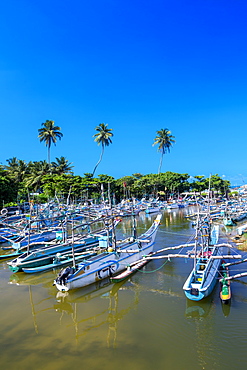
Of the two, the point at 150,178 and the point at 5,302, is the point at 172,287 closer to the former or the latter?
the point at 5,302

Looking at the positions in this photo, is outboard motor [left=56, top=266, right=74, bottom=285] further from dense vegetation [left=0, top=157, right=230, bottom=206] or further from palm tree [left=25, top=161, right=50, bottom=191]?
palm tree [left=25, top=161, right=50, bottom=191]

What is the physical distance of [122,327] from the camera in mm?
11484

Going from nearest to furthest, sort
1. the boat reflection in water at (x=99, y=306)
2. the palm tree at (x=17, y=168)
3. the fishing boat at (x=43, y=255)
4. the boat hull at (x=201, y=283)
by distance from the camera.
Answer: the boat reflection in water at (x=99, y=306)
the boat hull at (x=201, y=283)
the fishing boat at (x=43, y=255)
the palm tree at (x=17, y=168)

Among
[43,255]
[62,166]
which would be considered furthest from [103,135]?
[43,255]

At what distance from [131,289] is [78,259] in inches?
287

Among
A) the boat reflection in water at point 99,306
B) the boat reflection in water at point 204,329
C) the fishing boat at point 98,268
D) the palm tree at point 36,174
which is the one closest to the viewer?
the boat reflection in water at point 204,329

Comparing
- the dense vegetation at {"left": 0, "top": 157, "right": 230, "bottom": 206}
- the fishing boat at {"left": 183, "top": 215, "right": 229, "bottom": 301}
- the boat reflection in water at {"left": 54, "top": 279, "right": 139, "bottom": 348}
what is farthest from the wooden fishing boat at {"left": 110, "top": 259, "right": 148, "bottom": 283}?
the dense vegetation at {"left": 0, "top": 157, "right": 230, "bottom": 206}

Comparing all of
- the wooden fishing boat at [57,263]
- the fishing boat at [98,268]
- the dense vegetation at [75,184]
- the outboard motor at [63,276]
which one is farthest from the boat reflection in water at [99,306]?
the dense vegetation at [75,184]

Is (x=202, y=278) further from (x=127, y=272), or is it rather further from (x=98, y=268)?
(x=98, y=268)

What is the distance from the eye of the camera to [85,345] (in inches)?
403

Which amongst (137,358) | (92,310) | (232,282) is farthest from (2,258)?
(232,282)

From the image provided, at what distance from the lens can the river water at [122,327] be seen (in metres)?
9.29

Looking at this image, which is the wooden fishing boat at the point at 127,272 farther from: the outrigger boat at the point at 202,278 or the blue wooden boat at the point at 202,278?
the outrigger boat at the point at 202,278

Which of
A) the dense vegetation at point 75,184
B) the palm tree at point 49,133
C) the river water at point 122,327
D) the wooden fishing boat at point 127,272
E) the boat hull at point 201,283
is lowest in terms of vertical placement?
the river water at point 122,327
